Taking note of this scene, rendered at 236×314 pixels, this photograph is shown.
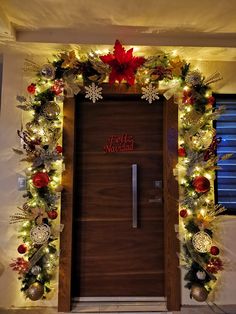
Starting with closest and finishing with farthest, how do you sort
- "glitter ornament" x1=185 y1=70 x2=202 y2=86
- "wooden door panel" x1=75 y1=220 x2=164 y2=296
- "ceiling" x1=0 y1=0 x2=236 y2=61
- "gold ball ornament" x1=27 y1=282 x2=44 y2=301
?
"ceiling" x1=0 y1=0 x2=236 y2=61 → "gold ball ornament" x1=27 y1=282 x2=44 y2=301 → "glitter ornament" x1=185 y1=70 x2=202 y2=86 → "wooden door panel" x1=75 y1=220 x2=164 y2=296

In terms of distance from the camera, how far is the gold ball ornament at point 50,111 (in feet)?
8.14

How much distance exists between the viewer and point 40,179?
7.67ft

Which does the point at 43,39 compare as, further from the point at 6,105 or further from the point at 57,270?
the point at 57,270

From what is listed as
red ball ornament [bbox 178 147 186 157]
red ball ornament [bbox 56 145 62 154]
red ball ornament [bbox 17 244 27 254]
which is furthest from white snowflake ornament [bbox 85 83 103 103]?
red ball ornament [bbox 17 244 27 254]

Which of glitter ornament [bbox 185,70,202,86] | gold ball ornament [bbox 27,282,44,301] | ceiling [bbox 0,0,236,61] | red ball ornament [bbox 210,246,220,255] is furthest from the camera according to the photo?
glitter ornament [bbox 185,70,202,86]

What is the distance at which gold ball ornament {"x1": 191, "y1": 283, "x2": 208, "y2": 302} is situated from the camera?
2340mm

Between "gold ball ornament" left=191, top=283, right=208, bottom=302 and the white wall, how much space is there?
0.55 feet

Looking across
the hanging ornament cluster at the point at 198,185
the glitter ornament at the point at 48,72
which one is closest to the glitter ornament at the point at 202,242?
the hanging ornament cluster at the point at 198,185

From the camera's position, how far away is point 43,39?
8.00 ft

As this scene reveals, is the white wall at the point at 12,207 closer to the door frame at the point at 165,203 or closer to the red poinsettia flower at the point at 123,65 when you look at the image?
the door frame at the point at 165,203

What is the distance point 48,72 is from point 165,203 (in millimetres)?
1635

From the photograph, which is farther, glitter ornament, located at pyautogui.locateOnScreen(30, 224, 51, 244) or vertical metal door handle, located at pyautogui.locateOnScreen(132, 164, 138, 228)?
vertical metal door handle, located at pyautogui.locateOnScreen(132, 164, 138, 228)

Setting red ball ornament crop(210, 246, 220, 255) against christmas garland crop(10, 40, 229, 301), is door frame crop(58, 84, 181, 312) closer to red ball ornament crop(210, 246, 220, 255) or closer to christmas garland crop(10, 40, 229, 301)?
christmas garland crop(10, 40, 229, 301)

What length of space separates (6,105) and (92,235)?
151 cm
